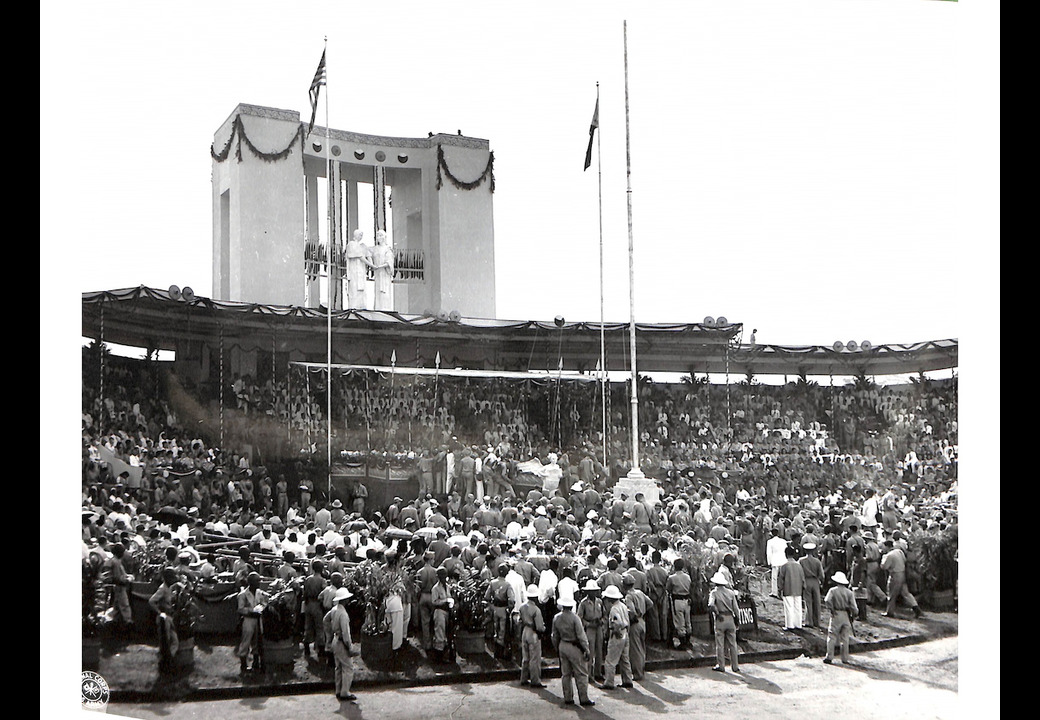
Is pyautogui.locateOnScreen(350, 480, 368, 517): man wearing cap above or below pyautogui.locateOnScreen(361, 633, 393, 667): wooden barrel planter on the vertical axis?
above

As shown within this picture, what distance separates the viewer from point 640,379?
1358 centimetres

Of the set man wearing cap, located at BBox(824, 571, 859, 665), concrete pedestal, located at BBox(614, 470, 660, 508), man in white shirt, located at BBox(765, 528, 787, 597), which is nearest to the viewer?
man wearing cap, located at BBox(824, 571, 859, 665)

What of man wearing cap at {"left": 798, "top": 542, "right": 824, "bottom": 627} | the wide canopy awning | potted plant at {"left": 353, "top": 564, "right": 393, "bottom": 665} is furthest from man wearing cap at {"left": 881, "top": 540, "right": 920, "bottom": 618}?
potted plant at {"left": 353, "top": 564, "right": 393, "bottom": 665}

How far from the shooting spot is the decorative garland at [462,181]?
45.7 feet

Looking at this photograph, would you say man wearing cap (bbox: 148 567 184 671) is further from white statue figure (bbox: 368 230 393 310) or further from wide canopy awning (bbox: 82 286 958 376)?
white statue figure (bbox: 368 230 393 310)

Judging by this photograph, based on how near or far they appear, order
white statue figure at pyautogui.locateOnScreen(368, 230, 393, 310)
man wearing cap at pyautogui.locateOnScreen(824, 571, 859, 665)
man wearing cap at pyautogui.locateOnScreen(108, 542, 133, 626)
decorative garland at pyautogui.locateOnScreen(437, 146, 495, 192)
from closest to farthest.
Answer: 1. man wearing cap at pyautogui.locateOnScreen(824, 571, 859, 665)
2. man wearing cap at pyautogui.locateOnScreen(108, 542, 133, 626)
3. decorative garland at pyautogui.locateOnScreen(437, 146, 495, 192)
4. white statue figure at pyautogui.locateOnScreen(368, 230, 393, 310)

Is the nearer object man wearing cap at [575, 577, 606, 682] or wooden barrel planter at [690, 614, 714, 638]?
man wearing cap at [575, 577, 606, 682]

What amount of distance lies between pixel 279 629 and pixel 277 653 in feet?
0.87

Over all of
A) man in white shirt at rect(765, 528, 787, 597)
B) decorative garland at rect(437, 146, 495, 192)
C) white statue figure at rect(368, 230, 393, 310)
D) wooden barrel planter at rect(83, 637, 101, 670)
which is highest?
decorative garland at rect(437, 146, 495, 192)

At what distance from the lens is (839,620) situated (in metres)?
10.9

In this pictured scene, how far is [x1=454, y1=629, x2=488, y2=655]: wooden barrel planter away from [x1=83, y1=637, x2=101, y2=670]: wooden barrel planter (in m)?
4.69

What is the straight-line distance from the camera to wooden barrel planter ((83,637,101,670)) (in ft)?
37.6

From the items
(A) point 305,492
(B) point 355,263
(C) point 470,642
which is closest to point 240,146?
(B) point 355,263
